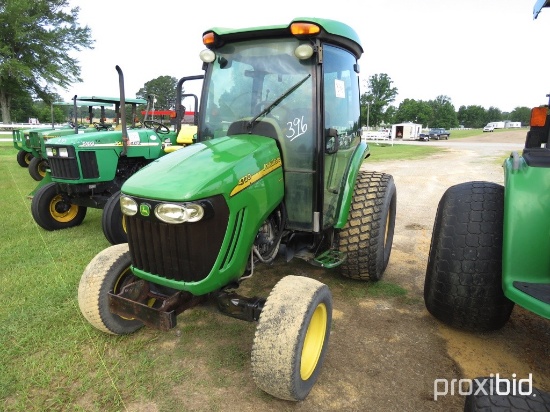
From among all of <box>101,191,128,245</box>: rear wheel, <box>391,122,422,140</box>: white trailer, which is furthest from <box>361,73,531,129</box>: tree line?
<box>101,191,128,245</box>: rear wheel

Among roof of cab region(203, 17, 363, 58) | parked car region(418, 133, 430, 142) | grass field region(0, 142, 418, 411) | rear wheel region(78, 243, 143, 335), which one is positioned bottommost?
parked car region(418, 133, 430, 142)

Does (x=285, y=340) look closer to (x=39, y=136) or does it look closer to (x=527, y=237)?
(x=527, y=237)

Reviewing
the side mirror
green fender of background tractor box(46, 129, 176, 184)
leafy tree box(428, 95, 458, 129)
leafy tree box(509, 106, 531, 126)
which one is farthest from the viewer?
leafy tree box(509, 106, 531, 126)

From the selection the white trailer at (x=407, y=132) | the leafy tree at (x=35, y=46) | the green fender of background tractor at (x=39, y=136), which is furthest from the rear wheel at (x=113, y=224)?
the white trailer at (x=407, y=132)

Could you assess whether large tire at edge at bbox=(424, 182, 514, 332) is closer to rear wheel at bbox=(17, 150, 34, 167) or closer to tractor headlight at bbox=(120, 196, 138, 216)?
tractor headlight at bbox=(120, 196, 138, 216)

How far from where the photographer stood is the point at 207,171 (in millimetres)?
2109

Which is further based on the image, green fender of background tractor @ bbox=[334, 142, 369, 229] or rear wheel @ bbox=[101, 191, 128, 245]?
rear wheel @ bbox=[101, 191, 128, 245]

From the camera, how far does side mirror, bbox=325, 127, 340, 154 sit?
283cm

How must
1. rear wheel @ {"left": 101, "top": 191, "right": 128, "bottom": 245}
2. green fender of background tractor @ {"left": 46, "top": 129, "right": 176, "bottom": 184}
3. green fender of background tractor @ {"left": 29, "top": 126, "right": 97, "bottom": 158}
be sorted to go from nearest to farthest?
rear wheel @ {"left": 101, "top": 191, "right": 128, "bottom": 245} → green fender of background tractor @ {"left": 46, "top": 129, "right": 176, "bottom": 184} → green fender of background tractor @ {"left": 29, "top": 126, "right": 97, "bottom": 158}

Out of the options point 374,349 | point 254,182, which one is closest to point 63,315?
point 254,182

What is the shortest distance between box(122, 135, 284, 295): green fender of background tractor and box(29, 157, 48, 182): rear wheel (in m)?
9.39

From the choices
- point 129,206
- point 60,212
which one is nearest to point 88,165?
point 60,212

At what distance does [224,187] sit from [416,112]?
80005mm

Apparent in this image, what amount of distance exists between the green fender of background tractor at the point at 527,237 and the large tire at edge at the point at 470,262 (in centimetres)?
15
